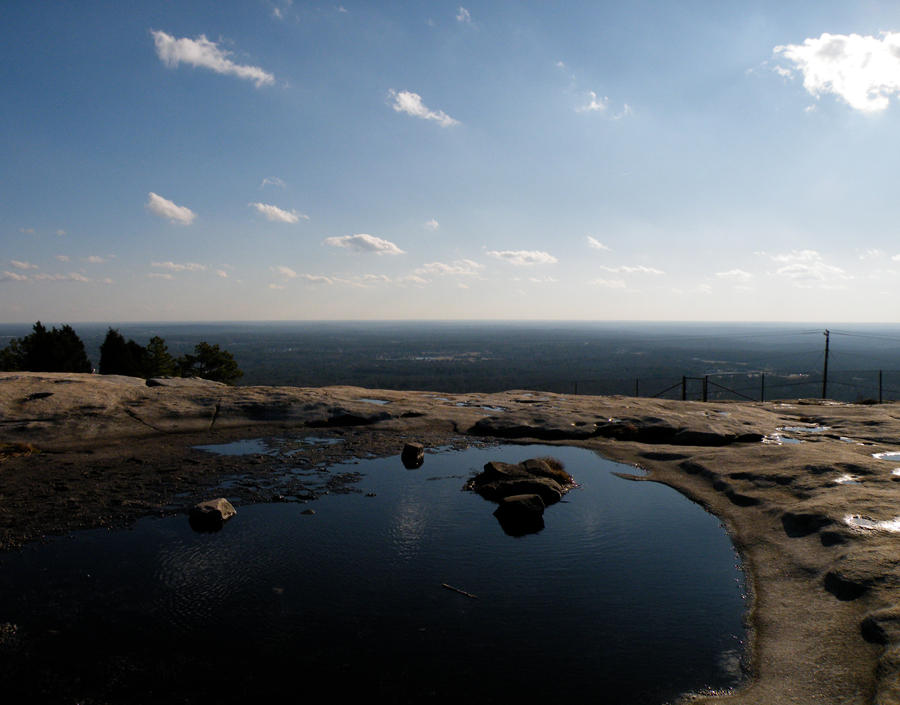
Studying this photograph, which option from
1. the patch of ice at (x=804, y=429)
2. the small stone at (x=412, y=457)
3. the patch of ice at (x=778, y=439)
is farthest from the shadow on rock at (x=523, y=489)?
the patch of ice at (x=804, y=429)

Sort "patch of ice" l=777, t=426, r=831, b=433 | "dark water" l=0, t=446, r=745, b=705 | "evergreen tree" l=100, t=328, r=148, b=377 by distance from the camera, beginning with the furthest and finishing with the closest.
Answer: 1. "evergreen tree" l=100, t=328, r=148, b=377
2. "patch of ice" l=777, t=426, r=831, b=433
3. "dark water" l=0, t=446, r=745, b=705

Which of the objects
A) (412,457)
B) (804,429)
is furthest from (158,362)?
(804,429)

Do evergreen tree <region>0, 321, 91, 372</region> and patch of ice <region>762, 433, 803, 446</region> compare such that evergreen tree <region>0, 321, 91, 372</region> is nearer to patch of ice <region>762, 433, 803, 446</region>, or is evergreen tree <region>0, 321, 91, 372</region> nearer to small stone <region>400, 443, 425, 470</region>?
small stone <region>400, 443, 425, 470</region>

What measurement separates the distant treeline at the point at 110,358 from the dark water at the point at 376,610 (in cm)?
5303

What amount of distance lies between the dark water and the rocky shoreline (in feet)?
3.19

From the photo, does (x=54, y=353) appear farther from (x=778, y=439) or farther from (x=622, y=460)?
(x=778, y=439)

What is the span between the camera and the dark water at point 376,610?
745cm

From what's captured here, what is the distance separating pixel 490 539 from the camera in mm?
12477

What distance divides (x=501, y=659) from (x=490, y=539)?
451 cm

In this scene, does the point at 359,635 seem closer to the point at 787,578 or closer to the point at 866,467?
the point at 787,578

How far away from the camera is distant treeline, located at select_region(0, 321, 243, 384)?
55969 millimetres

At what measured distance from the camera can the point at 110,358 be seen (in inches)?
2367

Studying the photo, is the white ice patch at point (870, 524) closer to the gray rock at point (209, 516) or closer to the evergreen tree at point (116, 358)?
the gray rock at point (209, 516)

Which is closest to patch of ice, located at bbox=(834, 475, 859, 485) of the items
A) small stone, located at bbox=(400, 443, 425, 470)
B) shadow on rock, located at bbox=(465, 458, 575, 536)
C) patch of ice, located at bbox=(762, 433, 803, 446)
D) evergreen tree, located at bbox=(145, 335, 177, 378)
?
patch of ice, located at bbox=(762, 433, 803, 446)
